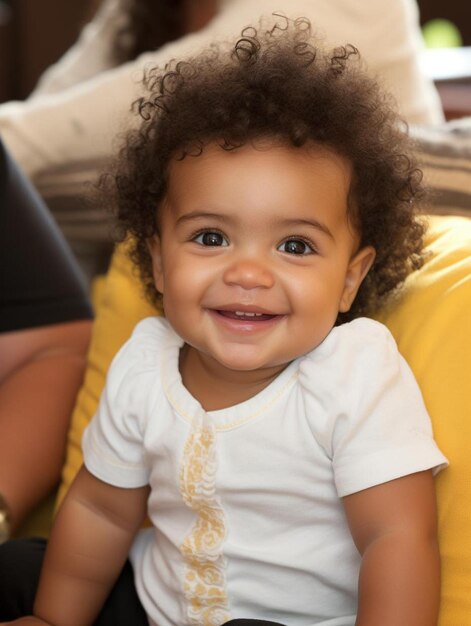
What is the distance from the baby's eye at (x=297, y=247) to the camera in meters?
1.00

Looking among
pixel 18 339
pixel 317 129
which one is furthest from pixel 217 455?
pixel 18 339

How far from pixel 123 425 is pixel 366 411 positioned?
30cm

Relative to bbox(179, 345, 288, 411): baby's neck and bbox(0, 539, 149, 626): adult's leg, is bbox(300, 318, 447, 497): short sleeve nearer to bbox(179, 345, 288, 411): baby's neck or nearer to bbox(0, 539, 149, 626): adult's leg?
bbox(179, 345, 288, 411): baby's neck

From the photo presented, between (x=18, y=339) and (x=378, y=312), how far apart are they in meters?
0.61

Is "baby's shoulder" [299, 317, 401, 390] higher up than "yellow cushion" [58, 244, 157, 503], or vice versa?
"baby's shoulder" [299, 317, 401, 390]

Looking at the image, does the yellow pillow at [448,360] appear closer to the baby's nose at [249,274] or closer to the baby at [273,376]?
the baby at [273,376]

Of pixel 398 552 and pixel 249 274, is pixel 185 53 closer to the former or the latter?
pixel 249 274

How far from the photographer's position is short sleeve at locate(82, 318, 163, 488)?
111 centimetres

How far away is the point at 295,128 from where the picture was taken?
981 millimetres

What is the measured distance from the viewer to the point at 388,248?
1099 millimetres

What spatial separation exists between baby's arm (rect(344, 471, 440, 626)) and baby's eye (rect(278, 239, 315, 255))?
25cm

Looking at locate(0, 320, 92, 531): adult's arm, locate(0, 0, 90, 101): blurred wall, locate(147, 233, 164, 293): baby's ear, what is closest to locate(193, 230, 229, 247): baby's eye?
locate(147, 233, 164, 293): baby's ear

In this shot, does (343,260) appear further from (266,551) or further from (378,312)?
(266,551)

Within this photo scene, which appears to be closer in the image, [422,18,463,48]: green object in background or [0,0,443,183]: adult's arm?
[0,0,443,183]: adult's arm
